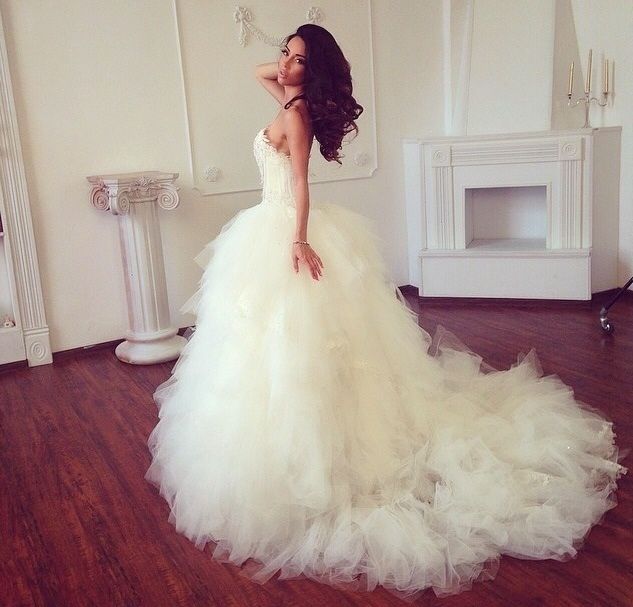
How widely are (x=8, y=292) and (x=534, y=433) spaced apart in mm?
3385

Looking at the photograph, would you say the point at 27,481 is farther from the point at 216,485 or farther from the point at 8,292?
the point at 8,292

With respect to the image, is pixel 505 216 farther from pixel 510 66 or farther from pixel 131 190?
pixel 131 190

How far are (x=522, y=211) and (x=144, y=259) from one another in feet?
9.98

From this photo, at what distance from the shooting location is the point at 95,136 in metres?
4.86

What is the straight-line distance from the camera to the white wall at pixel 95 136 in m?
4.66

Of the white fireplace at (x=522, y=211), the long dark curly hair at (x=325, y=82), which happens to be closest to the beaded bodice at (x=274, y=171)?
the long dark curly hair at (x=325, y=82)

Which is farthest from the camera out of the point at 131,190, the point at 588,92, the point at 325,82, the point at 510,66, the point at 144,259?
the point at 510,66

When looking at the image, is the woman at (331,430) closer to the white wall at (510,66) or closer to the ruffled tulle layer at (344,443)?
the ruffled tulle layer at (344,443)

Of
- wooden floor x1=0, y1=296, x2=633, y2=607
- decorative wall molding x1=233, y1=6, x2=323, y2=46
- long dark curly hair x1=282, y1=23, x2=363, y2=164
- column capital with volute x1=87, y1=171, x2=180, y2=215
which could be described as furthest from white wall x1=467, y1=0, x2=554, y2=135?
long dark curly hair x1=282, y1=23, x2=363, y2=164

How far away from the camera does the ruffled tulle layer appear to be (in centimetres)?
243

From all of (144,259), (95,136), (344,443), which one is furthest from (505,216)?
(344,443)

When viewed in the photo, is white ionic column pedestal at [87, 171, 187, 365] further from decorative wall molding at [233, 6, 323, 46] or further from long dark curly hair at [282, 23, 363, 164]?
long dark curly hair at [282, 23, 363, 164]

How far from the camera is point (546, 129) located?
5578 mm

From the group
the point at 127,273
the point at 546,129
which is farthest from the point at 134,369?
the point at 546,129
